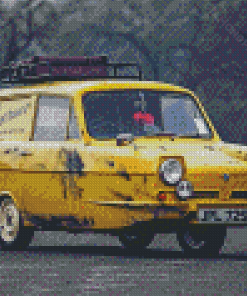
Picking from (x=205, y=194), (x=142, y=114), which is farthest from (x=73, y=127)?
(x=205, y=194)

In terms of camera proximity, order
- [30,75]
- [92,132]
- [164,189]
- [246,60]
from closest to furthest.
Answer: [164,189], [92,132], [30,75], [246,60]

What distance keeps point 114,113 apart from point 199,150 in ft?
3.66

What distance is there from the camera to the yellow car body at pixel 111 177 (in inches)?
401

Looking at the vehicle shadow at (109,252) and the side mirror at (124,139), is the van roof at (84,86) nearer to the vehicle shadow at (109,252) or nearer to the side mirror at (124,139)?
the side mirror at (124,139)

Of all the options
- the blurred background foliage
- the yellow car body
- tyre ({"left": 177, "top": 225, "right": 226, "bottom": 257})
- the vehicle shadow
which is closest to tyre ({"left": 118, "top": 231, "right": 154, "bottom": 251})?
the vehicle shadow

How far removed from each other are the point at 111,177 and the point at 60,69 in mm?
2497

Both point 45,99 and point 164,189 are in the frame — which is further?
point 45,99

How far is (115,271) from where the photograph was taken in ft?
31.3

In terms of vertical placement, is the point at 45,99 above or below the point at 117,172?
above

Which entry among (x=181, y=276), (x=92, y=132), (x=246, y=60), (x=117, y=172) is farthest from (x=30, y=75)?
(x=246, y=60)

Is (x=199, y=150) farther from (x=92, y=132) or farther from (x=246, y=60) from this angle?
(x=246, y=60)

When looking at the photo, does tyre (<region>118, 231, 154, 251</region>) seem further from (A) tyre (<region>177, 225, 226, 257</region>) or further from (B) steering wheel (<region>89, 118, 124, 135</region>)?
(B) steering wheel (<region>89, 118, 124, 135</region>)

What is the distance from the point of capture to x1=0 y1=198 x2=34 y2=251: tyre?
11078 mm

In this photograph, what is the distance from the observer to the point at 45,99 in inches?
453
